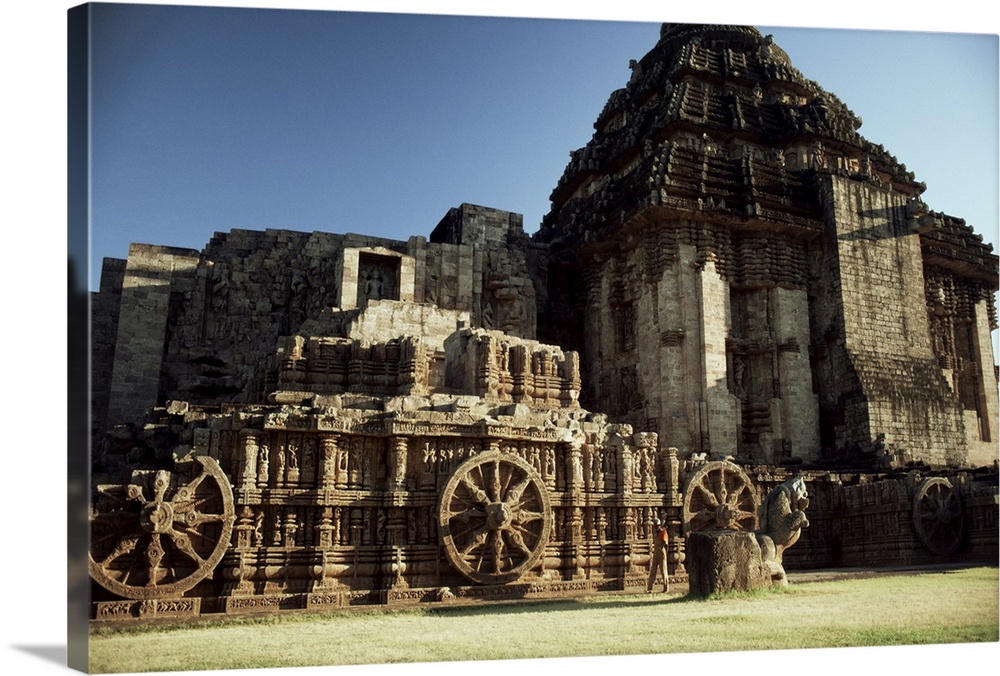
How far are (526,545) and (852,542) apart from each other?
10.5 metres

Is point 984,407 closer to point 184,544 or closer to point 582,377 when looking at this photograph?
point 582,377

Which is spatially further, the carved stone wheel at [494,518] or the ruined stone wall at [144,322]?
the ruined stone wall at [144,322]

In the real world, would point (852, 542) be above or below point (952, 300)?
below

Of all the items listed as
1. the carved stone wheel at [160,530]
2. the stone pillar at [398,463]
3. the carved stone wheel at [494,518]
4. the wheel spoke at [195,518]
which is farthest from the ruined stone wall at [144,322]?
the carved stone wheel at [494,518]

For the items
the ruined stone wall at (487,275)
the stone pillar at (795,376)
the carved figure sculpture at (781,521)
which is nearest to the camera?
the carved figure sculpture at (781,521)

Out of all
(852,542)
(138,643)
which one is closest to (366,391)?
(138,643)

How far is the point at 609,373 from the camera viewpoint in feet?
97.5

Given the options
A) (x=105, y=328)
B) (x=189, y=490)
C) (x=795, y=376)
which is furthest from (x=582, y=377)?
(x=189, y=490)

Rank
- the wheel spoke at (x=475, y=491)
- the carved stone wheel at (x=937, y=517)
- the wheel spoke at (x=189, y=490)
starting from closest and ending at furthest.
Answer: the wheel spoke at (x=189, y=490) < the wheel spoke at (x=475, y=491) < the carved stone wheel at (x=937, y=517)

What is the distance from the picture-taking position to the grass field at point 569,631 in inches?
400

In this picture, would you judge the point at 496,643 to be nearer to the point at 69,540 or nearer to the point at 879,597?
the point at 69,540

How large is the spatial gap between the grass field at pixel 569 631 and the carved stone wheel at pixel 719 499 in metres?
3.63

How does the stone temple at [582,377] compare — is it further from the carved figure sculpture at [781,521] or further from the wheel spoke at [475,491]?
the carved figure sculpture at [781,521]

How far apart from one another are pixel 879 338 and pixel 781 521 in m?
15.7
